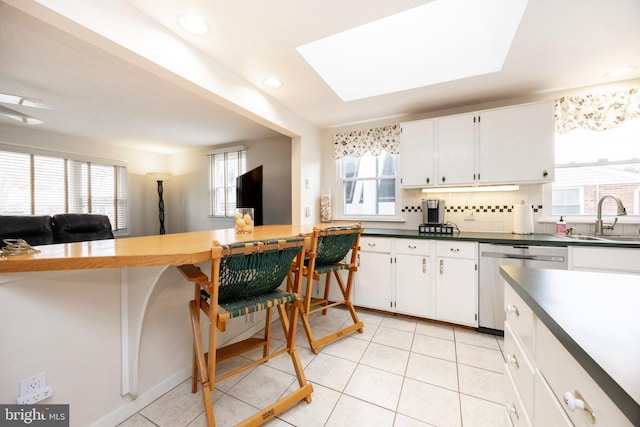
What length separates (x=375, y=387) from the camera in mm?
1664

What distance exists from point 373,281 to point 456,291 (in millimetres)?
811

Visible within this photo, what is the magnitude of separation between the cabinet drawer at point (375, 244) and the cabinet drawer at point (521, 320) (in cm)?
164

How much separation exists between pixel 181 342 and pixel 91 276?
75 cm

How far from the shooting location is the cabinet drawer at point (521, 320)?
82 cm

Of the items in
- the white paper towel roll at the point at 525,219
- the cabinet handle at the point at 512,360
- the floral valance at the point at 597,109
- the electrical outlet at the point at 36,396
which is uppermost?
the floral valance at the point at 597,109

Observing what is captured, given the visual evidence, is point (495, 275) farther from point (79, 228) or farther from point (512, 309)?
point (79, 228)

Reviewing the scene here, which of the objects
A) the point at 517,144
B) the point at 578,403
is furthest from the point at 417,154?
the point at 578,403

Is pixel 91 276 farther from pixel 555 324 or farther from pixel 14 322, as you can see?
pixel 555 324

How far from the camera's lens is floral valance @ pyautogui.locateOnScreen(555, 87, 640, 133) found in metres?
2.26

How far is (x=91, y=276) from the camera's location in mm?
1281

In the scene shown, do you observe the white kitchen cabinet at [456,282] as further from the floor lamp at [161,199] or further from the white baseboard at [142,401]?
the floor lamp at [161,199]

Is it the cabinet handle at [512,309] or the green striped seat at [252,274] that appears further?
the green striped seat at [252,274]

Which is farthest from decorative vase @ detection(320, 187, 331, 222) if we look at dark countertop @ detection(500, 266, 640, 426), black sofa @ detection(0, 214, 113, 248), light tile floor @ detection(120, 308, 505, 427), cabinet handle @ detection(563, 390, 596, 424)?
black sofa @ detection(0, 214, 113, 248)

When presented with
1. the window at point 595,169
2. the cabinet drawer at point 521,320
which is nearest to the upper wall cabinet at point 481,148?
the window at point 595,169
